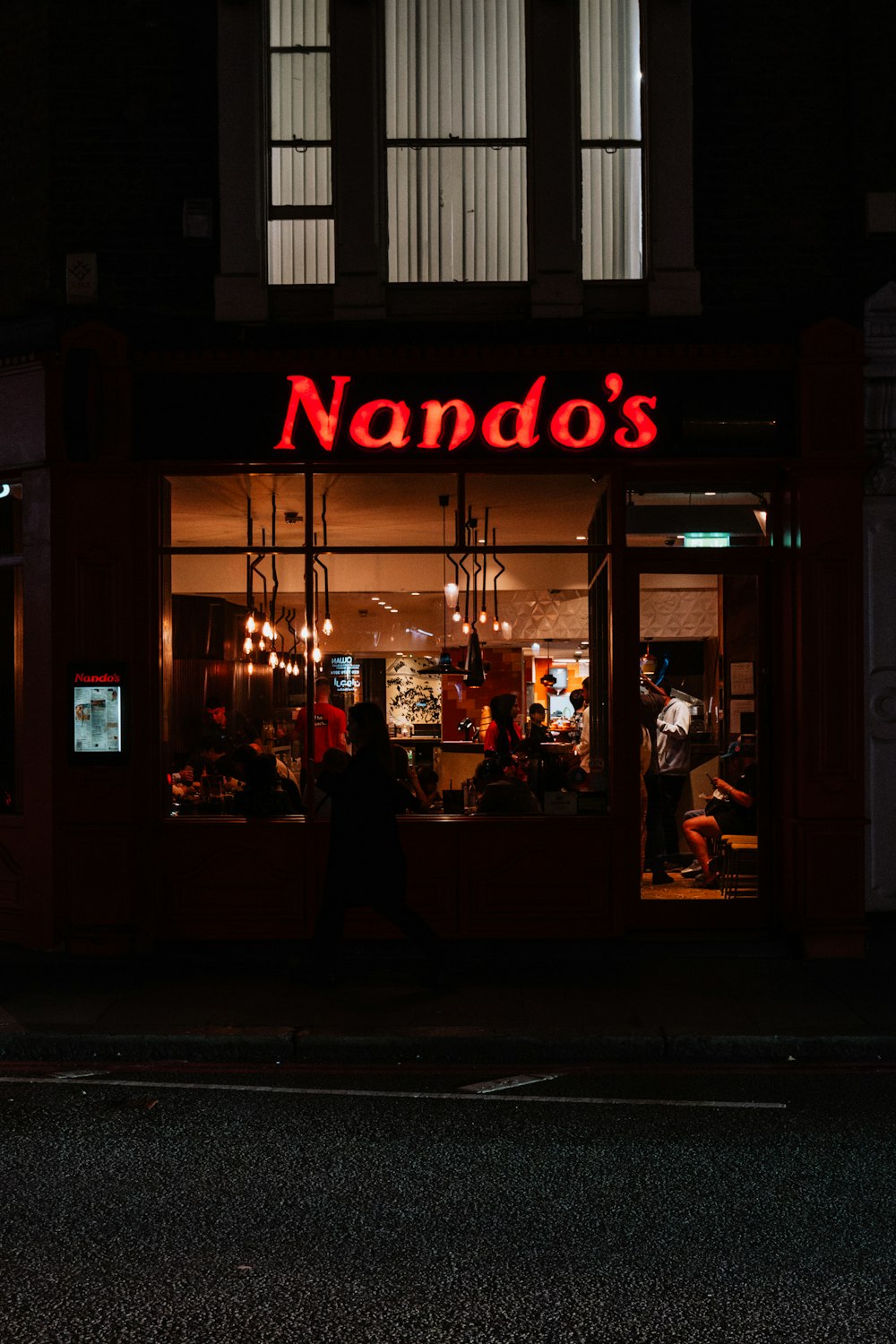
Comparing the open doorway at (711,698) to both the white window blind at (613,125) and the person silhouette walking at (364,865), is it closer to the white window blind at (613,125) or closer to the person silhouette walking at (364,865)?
the person silhouette walking at (364,865)

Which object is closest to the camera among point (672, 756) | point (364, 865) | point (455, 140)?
point (364, 865)

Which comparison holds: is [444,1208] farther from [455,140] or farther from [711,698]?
[455,140]

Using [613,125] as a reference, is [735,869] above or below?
below

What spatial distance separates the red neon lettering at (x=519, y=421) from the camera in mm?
10047

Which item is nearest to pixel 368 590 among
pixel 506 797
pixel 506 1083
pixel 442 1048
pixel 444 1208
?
pixel 506 797

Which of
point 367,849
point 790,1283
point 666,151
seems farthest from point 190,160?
point 790,1283

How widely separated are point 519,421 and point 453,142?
251 cm

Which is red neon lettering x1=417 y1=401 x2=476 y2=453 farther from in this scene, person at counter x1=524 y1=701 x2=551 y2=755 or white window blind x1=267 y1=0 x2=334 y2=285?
person at counter x1=524 y1=701 x2=551 y2=755

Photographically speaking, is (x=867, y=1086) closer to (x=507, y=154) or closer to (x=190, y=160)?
(x=507, y=154)

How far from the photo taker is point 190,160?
10.3 m

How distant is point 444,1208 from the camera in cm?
504

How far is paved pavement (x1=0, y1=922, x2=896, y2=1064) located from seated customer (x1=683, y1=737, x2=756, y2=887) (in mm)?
775

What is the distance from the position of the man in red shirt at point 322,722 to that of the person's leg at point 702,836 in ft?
9.84

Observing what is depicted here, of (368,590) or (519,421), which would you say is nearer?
(519,421)
